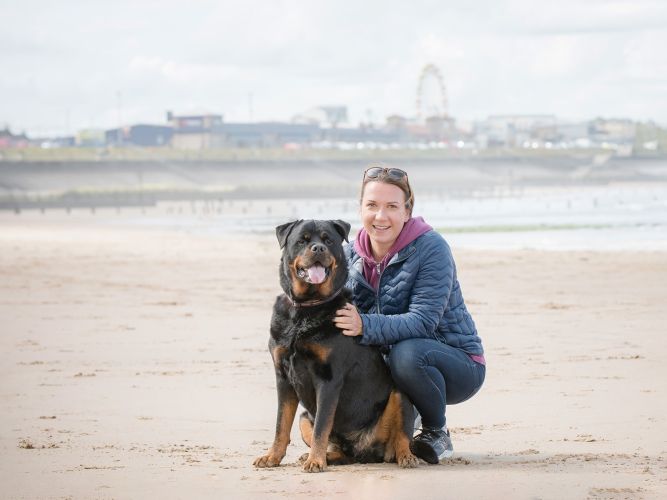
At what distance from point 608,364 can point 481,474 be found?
11.4 ft

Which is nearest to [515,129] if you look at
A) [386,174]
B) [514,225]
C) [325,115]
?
[325,115]

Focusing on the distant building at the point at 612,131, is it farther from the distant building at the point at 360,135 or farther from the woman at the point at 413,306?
the woman at the point at 413,306

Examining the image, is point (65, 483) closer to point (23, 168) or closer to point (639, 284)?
point (639, 284)

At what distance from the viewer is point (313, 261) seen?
15.6 feet

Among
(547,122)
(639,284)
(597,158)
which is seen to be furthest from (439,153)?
(639,284)

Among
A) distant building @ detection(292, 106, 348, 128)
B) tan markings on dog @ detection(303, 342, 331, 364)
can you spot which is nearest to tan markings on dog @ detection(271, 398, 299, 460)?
tan markings on dog @ detection(303, 342, 331, 364)

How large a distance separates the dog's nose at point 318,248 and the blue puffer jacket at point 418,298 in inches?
16.9

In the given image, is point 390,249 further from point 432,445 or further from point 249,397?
point 249,397

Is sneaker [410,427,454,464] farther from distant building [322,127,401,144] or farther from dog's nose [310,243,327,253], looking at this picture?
distant building [322,127,401,144]

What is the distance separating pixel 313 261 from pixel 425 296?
2.13ft

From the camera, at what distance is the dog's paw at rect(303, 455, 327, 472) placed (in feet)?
16.2

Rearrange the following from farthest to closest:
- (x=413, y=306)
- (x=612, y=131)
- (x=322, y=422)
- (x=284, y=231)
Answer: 1. (x=612, y=131)
2. (x=413, y=306)
3. (x=284, y=231)
4. (x=322, y=422)

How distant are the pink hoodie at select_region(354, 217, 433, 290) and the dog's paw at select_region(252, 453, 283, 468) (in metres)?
0.93

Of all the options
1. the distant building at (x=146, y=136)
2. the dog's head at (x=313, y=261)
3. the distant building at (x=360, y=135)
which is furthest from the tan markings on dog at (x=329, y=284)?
the distant building at (x=360, y=135)
